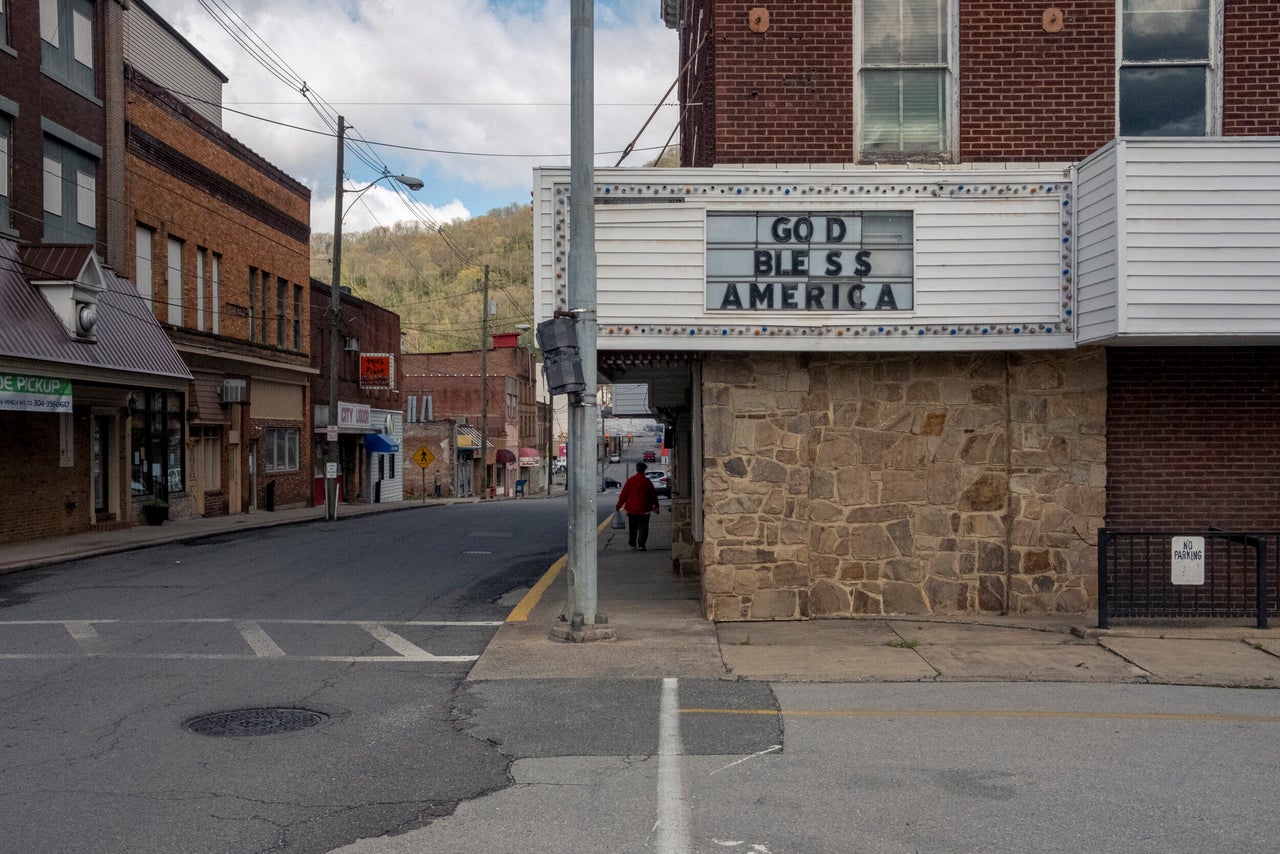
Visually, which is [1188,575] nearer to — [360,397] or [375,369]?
[375,369]

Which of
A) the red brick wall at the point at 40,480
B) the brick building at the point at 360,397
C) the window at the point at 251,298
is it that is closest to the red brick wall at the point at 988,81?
the red brick wall at the point at 40,480

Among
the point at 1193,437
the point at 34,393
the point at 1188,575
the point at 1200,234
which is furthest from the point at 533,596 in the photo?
the point at 34,393

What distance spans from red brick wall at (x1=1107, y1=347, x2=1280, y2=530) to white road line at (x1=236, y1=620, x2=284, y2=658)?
332 inches

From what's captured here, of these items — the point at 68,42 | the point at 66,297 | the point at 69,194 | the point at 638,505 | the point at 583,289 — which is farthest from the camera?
the point at 68,42

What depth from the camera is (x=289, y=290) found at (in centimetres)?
3659

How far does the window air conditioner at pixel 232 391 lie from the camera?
3131 centimetres

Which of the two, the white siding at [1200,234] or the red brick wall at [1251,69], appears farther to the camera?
the red brick wall at [1251,69]

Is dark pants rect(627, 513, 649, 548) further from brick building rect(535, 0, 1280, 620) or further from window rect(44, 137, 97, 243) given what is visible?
window rect(44, 137, 97, 243)

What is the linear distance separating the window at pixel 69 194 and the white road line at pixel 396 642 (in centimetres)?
1507

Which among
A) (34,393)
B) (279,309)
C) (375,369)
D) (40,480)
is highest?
(279,309)

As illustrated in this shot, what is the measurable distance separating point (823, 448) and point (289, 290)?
28.7m

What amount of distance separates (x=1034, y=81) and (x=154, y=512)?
22.6 m

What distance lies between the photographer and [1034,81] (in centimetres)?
1155

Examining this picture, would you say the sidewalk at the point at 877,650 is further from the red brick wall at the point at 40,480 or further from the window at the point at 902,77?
the red brick wall at the point at 40,480
